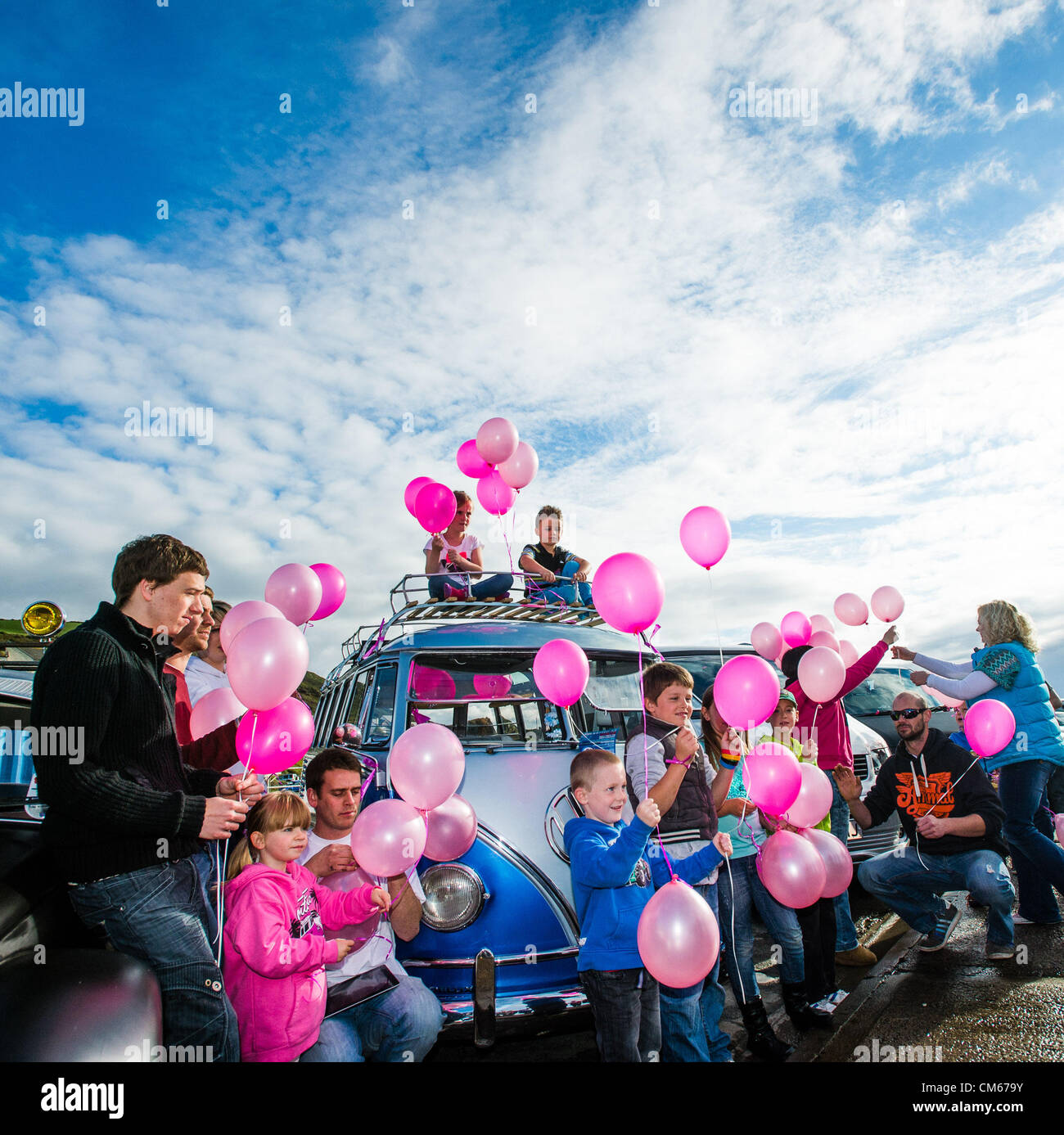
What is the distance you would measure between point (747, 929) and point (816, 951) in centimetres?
46

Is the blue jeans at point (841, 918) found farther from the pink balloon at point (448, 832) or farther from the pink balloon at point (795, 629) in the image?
the pink balloon at point (448, 832)

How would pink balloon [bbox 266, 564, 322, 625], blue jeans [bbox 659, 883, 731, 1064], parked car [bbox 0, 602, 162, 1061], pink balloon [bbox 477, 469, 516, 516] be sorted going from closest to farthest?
parked car [bbox 0, 602, 162, 1061]
blue jeans [bbox 659, 883, 731, 1064]
pink balloon [bbox 266, 564, 322, 625]
pink balloon [bbox 477, 469, 516, 516]

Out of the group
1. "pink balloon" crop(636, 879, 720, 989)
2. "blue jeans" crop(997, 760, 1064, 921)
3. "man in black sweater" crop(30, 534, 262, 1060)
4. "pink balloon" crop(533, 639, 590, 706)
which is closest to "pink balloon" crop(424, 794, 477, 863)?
"pink balloon" crop(533, 639, 590, 706)

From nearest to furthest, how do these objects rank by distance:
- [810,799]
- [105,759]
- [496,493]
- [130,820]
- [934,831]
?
1. [130,820]
2. [105,759]
3. [810,799]
4. [934,831]
5. [496,493]

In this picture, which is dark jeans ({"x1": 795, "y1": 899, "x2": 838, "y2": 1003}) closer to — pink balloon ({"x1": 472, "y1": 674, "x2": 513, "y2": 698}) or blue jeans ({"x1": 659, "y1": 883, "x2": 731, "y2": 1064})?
blue jeans ({"x1": 659, "y1": 883, "x2": 731, "y2": 1064})

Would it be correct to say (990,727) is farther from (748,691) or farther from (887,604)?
(748,691)

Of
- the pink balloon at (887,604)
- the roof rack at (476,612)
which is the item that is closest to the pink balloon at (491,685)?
the roof rack at (476,612)

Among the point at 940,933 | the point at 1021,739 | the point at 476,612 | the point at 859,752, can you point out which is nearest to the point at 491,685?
the point at 476,612

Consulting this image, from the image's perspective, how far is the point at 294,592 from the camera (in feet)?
13.5

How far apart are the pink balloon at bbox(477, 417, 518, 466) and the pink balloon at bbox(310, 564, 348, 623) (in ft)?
5.20

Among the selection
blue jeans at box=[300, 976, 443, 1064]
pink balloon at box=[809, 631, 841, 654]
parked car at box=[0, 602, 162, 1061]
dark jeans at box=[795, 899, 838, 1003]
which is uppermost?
pink balloon at box=[809, 631, 841, 654]

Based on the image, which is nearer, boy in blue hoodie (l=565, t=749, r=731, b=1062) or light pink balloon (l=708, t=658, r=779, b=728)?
boy in blue hoodie (l=565, t=749, r=731, b=1062)

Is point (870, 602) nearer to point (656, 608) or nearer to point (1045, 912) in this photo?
point (1045, 912)

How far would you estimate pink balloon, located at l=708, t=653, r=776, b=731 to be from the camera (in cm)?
353
